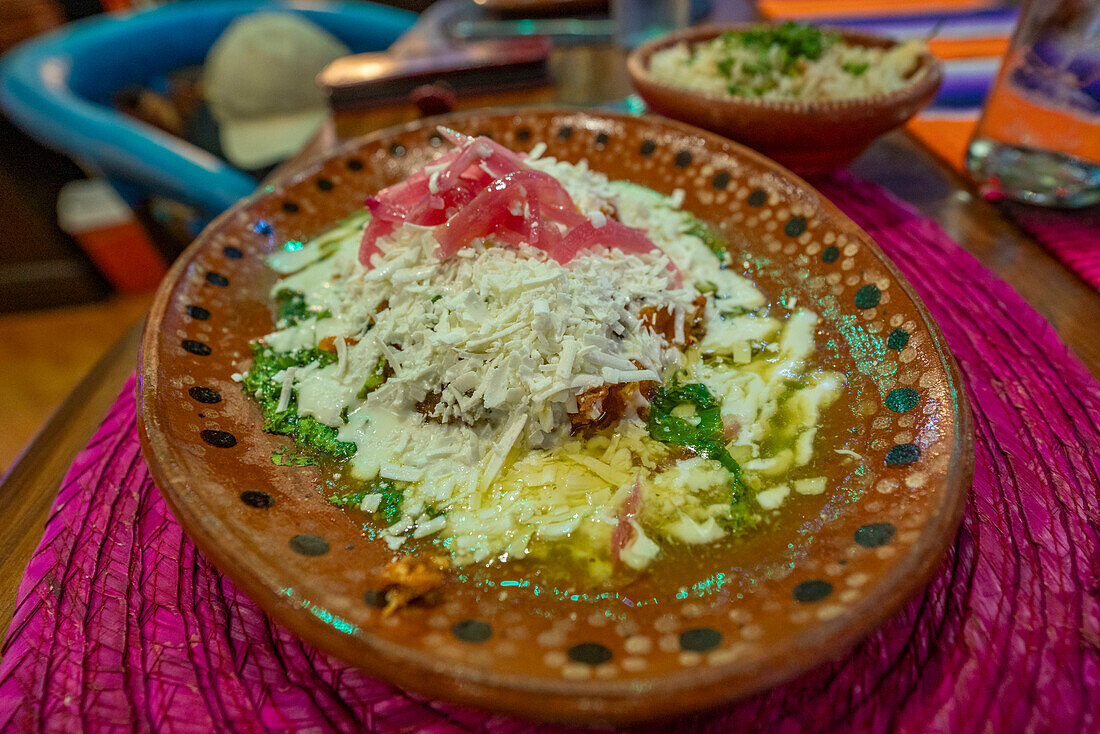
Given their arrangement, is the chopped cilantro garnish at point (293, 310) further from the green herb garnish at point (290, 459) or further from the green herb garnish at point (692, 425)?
the green herb garnish at point (692, 425)

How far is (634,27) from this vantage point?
2838 millimetres

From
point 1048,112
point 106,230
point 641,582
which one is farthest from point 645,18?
point 106,230

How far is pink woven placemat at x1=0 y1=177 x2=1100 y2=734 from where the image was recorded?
0.74 metres

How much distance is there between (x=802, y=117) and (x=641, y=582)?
1226 mm

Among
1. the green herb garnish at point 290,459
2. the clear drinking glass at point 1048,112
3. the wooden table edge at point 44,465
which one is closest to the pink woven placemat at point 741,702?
the wooden table edge at point 44,465

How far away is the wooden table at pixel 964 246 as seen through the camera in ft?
3.52

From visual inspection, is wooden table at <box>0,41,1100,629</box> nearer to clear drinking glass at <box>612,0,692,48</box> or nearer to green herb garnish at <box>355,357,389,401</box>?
green herb garnish at <box>355,357,389,401</box>

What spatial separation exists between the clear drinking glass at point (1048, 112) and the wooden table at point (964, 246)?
109 millimetres

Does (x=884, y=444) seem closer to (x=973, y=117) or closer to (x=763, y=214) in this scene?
(x=763, y=214)

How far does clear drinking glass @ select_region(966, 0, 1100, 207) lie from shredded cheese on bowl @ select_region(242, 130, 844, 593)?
91cm

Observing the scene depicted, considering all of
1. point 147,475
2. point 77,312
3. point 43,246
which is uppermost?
point 147,475

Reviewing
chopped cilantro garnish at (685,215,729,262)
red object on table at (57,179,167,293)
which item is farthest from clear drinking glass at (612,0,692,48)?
red object on table at (57,179,167,293)

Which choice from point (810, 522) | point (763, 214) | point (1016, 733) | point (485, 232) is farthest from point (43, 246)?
point (1016, 733)

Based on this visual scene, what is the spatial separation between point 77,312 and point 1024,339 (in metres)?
5.68
